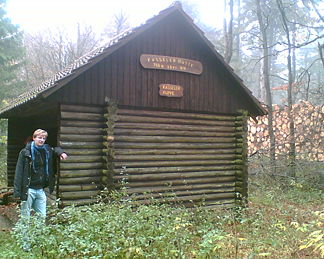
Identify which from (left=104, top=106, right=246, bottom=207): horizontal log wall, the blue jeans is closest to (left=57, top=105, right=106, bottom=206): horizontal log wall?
(left=104, top=106, right=246, bottom=207): horizontal log wall

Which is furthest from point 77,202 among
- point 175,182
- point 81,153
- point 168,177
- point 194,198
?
point 194,198

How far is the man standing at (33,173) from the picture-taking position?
660 centimetres

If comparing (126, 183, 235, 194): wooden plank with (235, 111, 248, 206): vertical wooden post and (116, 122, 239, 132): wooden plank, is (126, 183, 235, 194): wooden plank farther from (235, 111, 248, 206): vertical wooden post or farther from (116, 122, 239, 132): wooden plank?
(116, 122, 239, 132): wooden plank

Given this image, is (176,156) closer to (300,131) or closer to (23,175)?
(23,175)

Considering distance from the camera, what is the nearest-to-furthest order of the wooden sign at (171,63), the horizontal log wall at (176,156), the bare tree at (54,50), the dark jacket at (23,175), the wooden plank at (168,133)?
the dark jacket at (23,175) < the horizontal log wall at (176,156) < the wooden plank at (168,133) < the wooden sign at (171,63) < the bare tree at (54,50)

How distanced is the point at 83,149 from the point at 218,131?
4.24 metres

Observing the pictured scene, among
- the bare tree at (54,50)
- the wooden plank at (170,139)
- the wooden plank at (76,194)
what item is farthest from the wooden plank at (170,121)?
the bare tree at (54,50)

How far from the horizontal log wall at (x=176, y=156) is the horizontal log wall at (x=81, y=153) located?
10.6 inches

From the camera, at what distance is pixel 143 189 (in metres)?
8.98

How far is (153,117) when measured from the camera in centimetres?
933

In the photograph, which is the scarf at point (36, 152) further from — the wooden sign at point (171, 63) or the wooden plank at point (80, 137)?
the wooden sign at point (171, 63)

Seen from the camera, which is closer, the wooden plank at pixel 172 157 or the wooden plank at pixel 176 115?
the wooden plank at pixel 172 157

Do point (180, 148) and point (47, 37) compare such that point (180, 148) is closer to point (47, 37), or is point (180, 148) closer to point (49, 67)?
point (49, 67)

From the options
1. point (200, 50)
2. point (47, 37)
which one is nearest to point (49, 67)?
point (47, 37)
